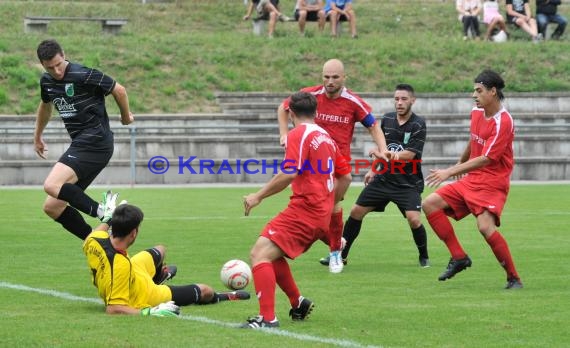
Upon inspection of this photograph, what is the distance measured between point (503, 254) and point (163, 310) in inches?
136

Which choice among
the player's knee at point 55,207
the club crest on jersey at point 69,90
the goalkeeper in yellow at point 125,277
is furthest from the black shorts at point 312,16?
the goalkeeper in yellow at point 125,277

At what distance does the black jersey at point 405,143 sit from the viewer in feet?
42.5

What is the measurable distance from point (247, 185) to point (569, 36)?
44.1ft

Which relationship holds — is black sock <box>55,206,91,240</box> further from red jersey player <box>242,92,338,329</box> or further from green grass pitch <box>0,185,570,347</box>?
red jersey player <box>242,92,338,329</box>

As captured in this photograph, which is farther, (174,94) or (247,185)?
(174,94)

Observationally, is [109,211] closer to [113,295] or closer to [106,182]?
[113,295]

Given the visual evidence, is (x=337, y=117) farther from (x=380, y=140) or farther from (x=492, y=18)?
(x=492, y=18)

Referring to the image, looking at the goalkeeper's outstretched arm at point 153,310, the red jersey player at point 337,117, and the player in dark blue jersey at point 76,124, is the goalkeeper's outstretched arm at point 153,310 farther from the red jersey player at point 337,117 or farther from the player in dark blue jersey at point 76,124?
the red jersey player at point 337,117

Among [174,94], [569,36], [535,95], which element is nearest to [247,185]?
[174,94]

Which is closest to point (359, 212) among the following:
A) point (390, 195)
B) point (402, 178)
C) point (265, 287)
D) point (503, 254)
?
point (390, 195)

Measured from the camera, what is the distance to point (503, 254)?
10.8 metres

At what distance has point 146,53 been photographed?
1211 inches

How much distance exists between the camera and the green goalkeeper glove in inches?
352

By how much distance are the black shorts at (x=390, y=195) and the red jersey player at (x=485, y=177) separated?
64.7 inches
